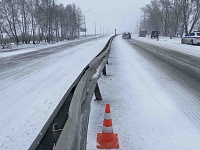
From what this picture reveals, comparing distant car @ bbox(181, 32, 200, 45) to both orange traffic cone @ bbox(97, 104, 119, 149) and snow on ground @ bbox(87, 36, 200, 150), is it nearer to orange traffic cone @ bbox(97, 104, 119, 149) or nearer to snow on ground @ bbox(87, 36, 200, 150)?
snow on ground @ bbox(87, 36, 200, 150)

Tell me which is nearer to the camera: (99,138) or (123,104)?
(99,138)

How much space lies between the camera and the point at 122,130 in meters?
4.00

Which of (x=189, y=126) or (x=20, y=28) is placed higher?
(x=20, y=28)

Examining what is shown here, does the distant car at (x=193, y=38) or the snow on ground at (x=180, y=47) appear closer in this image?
the snow on ground at (x=180, y=47)

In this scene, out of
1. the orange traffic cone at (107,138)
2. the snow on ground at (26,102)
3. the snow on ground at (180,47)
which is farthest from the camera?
the snow on ground at (180,47)

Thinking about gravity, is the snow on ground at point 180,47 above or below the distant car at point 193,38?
below

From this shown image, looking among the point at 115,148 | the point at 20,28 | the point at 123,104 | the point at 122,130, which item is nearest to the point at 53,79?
the point at 123,104

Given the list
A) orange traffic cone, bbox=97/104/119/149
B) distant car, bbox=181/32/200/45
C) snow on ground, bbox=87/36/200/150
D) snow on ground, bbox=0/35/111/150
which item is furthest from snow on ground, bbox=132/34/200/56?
orange traffic cone, bbox=97/104/119/149

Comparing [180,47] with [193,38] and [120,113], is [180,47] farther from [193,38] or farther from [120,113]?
[120,113]

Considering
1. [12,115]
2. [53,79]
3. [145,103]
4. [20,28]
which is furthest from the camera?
[20,28]

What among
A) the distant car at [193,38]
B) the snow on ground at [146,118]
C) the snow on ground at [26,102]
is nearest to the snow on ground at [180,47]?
the distant car at [193,38]

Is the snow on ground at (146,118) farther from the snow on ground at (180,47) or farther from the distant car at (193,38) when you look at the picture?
the distant car at (193,38)

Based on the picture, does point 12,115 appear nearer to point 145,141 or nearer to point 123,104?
point 123,104

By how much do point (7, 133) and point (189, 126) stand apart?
3.32 meters
